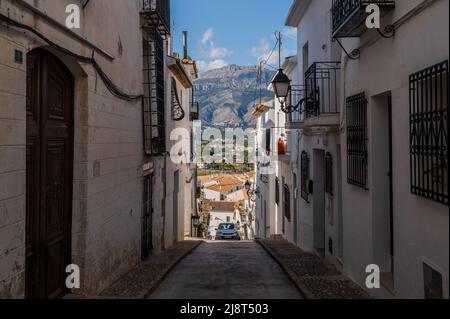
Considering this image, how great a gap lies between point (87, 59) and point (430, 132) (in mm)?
4350

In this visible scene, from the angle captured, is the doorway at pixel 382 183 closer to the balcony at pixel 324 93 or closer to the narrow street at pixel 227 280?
the narrow street at pixel 227 280

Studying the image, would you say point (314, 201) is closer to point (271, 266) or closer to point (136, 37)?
point (271, 266)

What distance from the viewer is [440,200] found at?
4363 millimetres

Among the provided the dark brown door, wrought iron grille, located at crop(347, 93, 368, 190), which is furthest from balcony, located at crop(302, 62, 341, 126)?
the dark brown door

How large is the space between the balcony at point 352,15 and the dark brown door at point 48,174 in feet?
12.4

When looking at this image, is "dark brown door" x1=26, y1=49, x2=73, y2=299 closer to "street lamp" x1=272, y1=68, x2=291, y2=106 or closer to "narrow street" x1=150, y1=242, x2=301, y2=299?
"narrow street" x1=150, y1=242, x2=301, y2=299

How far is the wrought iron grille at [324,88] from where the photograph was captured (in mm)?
9492

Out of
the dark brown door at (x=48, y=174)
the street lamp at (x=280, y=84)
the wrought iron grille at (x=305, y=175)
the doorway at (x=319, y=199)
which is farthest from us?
the wrought iron grille at (x=305, y=175)

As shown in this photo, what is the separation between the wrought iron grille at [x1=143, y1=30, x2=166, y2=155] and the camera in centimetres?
1108

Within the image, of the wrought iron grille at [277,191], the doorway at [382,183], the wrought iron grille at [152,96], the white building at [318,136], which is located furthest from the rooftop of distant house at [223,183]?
the doorway at [382,183]

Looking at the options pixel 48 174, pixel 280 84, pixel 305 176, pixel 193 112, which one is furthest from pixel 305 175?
pixel 193 112

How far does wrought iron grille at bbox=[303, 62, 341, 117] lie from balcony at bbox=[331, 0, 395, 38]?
2095 millimetres

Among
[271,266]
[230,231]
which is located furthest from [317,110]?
[230,231]

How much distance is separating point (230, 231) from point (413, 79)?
28665mm
